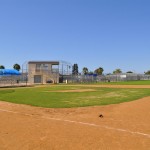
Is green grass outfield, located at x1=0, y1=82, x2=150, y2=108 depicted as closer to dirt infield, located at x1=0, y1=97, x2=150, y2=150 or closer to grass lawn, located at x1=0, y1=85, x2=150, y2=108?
grass lawn, located at x1=0, y1=85, x2=150, y2=108

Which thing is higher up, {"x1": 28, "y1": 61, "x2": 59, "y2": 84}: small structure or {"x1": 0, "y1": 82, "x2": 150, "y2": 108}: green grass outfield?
{"x1": 28, "y1": 61, "x2": 59, "y2": 84}: small structure

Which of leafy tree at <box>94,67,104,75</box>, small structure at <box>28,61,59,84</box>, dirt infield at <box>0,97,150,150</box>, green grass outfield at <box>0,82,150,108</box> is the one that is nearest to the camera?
dirt infield at <box>0,97,150,150</box>

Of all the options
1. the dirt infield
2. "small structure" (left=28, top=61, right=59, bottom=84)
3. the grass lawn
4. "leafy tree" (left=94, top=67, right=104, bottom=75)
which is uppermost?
"leafy tree" (left=94, top=67, right=104, bottom=75)

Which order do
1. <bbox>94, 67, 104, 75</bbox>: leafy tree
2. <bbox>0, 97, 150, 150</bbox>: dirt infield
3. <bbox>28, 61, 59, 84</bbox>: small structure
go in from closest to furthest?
<bbox>0, 97, 150, 150</bbox>: dirt infield, <bbox>28, 61, 59, 84</bbox>: small structure, <bbox>94, 67, 104, 75</bbox>: leafy tree

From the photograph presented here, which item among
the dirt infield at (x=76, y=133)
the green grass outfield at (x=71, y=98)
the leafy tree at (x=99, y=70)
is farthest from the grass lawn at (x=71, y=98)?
the leafy tree at (x=99, y=70)

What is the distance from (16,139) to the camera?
8742 millimetres

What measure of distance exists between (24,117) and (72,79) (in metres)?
62.8

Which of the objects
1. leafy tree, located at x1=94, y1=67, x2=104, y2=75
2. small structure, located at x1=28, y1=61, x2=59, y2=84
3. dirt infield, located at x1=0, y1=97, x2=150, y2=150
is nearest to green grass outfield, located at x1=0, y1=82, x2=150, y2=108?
dirt infield, located at x1=0, y1=97, x2=150, y2=150

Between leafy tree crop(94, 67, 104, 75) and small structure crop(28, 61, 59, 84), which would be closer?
small structure crop(28, 61, 59, 84)

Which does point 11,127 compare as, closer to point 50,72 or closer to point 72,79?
point 50,72

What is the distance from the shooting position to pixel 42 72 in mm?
71000

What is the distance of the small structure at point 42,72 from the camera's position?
234ft

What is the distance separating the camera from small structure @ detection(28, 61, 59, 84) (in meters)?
71.2

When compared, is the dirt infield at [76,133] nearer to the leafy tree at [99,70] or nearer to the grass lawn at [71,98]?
the grass lawn at [71,98]
